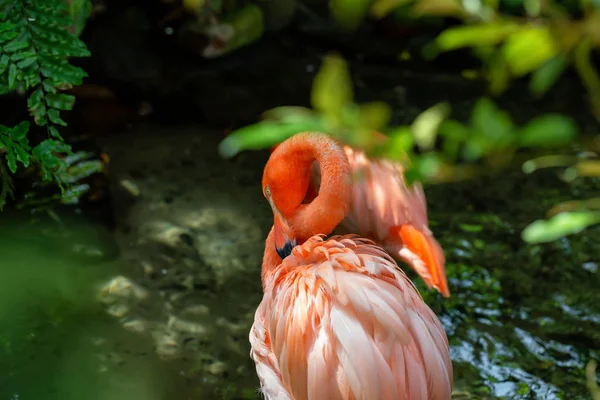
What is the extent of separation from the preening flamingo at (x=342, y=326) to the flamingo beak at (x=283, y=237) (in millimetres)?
122

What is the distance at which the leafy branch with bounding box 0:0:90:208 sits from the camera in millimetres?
1952

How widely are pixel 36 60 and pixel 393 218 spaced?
4.28ft

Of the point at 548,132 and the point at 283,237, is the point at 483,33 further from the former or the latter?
the point at 283,237

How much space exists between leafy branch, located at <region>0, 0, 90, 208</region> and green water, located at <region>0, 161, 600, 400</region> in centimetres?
68

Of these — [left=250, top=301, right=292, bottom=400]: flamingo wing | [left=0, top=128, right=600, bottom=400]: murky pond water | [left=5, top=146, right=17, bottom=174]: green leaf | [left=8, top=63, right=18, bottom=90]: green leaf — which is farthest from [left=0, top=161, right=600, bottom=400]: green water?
[left=8, top=63, right=18, bottom=90]: green leaf

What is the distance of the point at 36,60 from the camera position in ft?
6.56

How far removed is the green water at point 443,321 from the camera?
7.55 feet

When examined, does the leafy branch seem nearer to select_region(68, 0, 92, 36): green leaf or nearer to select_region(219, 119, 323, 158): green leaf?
select_region(68, 0, 92, 36): green leaf

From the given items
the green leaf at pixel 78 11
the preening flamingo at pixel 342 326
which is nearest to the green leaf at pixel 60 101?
the preening flamingo at pixel 342 326

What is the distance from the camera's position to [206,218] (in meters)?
3.19

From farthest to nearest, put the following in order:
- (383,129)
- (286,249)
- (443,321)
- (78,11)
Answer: (78,11)
(443,321)
(286,249)
(383,129)

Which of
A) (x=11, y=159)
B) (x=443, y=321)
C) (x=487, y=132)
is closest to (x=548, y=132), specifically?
(x=487, y=132)

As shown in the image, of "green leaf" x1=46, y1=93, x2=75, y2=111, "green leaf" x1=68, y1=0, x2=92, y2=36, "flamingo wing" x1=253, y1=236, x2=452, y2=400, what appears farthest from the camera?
"green leaf" x1=68, y1=0, x2=92, y2=36

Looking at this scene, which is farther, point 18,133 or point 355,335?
point 18,133
